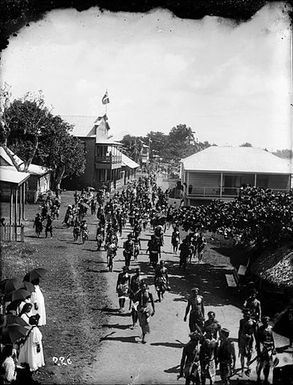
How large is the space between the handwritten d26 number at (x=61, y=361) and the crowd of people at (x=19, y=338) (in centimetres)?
47

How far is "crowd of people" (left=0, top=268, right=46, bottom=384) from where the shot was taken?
25.7 feet

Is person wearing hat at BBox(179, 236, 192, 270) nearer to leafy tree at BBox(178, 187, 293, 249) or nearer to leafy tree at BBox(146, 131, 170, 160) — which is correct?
leafy tree at BBox(178, 187, 293, 249)

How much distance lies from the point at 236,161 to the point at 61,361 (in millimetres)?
25080

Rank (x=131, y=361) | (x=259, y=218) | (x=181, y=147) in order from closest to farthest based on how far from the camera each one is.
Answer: (x=131, y=361) < (x=259, y=218) < (x=181, y=147)

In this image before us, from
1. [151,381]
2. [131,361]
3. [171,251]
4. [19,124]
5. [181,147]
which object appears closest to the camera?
[151,381]

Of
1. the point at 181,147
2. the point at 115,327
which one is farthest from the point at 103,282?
the point at 181,147

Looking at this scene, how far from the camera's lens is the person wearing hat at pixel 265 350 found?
29.7 ft

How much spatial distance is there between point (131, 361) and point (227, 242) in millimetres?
16223

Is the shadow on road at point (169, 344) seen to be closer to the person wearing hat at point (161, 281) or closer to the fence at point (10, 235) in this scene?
the person wearing hat at point (161, 281)

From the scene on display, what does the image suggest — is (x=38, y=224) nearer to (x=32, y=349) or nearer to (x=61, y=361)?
(x=61, y=361)

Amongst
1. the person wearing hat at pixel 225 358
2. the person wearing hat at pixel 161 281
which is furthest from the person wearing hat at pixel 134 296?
the person wearing hat at pixel 225 358

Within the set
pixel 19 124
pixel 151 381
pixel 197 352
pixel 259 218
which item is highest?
pixel 19 124

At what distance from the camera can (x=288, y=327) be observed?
12039 mm

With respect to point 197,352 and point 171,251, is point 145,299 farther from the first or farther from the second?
point 171,251
